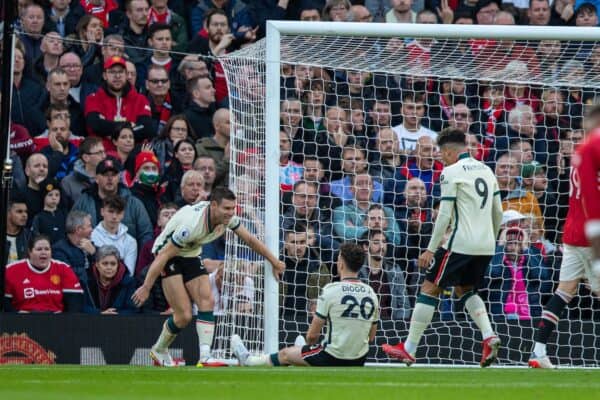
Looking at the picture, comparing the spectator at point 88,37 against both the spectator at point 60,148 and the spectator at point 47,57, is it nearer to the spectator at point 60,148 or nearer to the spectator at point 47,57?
the spectator at point 47,57

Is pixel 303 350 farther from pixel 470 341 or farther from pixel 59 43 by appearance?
pixel 59 43

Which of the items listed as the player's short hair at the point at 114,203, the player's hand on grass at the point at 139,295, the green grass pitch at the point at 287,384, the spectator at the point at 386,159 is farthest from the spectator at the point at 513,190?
the player's hand on grass at the point at 139,295

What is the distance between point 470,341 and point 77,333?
4226 mm

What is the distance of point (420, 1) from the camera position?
17.0 m

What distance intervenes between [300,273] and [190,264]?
166 centimetres

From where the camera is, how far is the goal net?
1337 cm

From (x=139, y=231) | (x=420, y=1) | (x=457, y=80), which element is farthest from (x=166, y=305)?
(x=420, y=1)

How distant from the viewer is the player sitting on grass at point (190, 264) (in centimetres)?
1227

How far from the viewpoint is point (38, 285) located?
13.1 m

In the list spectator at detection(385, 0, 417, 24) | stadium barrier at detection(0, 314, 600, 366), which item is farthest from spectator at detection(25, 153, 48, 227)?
spectator at detection(385, 0, 417, 24)

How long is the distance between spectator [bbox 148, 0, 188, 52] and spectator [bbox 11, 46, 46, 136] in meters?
1.89

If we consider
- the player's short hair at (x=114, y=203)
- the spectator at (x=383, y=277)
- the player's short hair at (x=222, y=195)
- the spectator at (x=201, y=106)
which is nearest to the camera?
the player's short hair at (x=222, y=195)

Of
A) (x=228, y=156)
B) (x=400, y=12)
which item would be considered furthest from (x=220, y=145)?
(x=400, y=12)

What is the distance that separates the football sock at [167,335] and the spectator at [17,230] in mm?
2119
